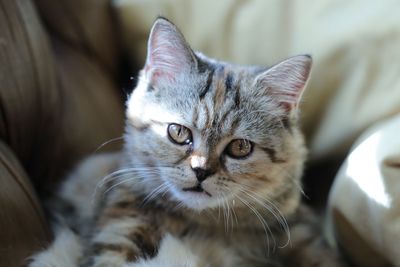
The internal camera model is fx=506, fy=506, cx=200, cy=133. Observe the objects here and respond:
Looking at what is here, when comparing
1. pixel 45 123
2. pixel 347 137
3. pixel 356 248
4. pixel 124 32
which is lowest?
pixel 356 248

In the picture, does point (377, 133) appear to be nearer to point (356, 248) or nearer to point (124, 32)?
point (356, 248)

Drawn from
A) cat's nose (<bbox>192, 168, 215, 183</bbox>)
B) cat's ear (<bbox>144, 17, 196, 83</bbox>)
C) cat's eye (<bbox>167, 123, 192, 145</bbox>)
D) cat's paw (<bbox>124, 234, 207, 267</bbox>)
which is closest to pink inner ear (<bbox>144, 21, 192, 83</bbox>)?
cat's ear (<bbox>144, 17, 196, 83</bbox>)

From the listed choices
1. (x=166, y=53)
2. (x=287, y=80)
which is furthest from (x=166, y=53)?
(x=287, y=80)

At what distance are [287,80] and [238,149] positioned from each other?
7.4 inches

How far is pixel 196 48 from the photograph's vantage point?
1475mm

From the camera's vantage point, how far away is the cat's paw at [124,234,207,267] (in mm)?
942

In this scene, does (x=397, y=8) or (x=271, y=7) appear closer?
(x=397, y=8)

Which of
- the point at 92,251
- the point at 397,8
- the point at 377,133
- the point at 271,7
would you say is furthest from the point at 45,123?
the point at 397,8

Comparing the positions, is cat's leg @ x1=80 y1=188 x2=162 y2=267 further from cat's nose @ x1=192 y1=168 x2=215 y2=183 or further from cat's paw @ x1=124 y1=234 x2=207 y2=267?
cat's nose @ x1=192 y1=168 x2=215 y2=183

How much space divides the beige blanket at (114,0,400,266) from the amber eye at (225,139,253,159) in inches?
9.0

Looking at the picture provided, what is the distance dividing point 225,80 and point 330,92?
1.21ft

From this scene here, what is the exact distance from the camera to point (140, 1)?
1461 millimetres

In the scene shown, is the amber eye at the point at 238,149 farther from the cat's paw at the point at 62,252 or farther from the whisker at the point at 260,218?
the cat's paw at the point at 62,252

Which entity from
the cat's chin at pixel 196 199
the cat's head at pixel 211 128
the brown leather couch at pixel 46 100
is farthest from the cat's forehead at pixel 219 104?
the brown leather couch at pixel 46 100
